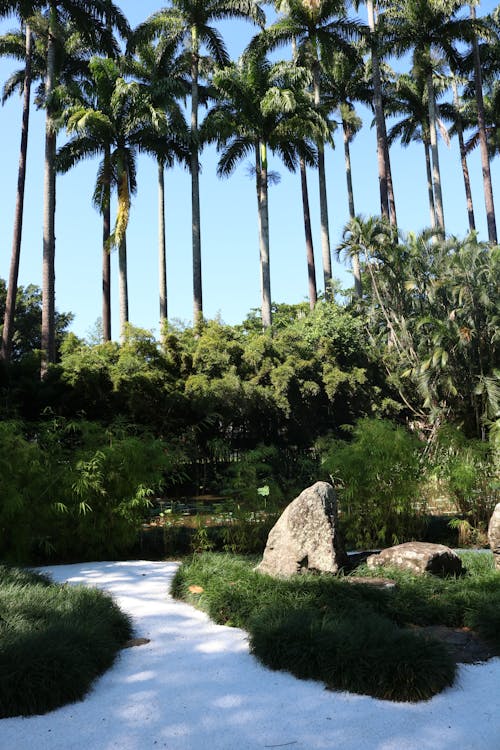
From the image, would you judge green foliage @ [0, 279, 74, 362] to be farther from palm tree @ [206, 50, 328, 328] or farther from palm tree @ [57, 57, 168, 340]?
palm tree @ [206, 50, 328, 328]

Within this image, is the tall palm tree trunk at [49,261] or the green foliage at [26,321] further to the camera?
the green foliage at [26,321]

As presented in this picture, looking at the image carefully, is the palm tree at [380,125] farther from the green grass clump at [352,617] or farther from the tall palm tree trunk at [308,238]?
the green grass clump at [352,617]

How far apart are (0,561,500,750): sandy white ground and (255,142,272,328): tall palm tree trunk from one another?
18613 mm

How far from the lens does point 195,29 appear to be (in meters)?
24.2

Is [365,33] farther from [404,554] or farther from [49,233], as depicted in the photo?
[404,554]

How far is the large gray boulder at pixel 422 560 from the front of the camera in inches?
246

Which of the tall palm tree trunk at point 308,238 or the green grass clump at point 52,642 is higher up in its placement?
the tall palm tree trunk at point 308,238

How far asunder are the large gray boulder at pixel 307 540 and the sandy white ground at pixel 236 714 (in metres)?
1.90

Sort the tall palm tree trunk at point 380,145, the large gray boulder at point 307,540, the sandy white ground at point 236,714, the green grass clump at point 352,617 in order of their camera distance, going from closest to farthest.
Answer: the sandy white ground at point 236,714, the green grass clump at point 352,617, the large gray boulder at point 307,540, the tall palm tree trunk at point 380,145

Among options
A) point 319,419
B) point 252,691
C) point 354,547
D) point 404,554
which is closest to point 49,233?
point 319,419

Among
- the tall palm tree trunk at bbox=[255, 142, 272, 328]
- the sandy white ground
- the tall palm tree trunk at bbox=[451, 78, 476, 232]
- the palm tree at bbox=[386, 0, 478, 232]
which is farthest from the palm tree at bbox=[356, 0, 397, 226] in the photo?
the sandy white ground

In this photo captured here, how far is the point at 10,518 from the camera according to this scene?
7.05 metres

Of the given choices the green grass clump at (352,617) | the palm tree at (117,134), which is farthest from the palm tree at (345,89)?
the green grass clump at (352,617)

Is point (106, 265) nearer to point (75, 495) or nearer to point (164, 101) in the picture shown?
point (164, 101)
